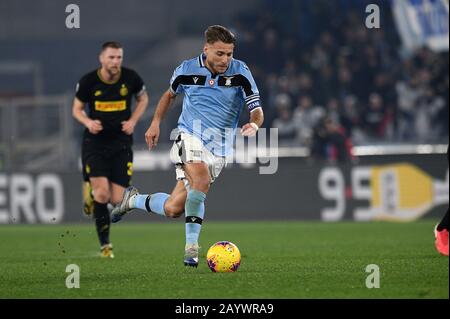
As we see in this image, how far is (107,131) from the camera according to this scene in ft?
37.8

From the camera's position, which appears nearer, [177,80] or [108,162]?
[177,80]

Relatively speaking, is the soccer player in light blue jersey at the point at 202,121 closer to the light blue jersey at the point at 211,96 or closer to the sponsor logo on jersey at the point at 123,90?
the light blue jersey at the point at 211,96

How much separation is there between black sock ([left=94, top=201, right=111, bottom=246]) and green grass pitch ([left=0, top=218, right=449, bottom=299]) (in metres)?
0.22

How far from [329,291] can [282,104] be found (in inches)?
562

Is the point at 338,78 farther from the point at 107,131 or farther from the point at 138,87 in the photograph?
the point at 107,131

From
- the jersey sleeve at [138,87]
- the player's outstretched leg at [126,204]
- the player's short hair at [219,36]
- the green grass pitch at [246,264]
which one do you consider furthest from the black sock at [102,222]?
the player's short hair at [219,36]

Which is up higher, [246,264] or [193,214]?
[193,214]

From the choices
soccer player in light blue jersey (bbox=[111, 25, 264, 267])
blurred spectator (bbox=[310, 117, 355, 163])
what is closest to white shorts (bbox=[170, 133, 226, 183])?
soccer player in light blue jersey (bbox=[111, 25, 264, 267])

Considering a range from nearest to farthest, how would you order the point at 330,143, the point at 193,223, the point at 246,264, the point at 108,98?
the point at 193,223 → the point at 246,264 → the point at 108,98 → the point at 330,143

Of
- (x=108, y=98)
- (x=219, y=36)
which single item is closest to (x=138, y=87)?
(x=108, y=98)

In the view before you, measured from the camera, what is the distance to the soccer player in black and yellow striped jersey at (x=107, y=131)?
37.2 ft

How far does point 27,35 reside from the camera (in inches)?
899

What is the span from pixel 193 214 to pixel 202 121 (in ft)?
2.73

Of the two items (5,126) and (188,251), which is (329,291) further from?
(5,126)
